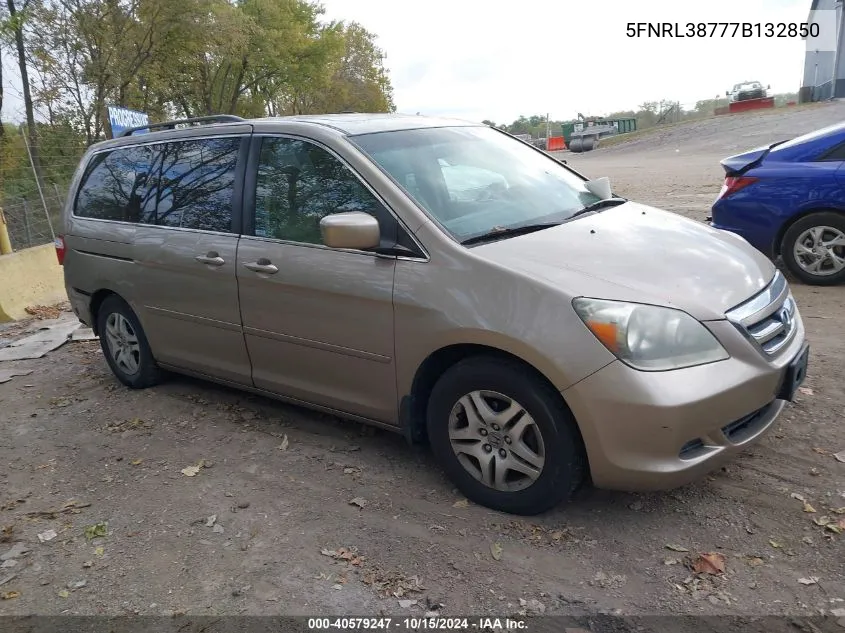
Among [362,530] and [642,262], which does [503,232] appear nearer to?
[642,262]

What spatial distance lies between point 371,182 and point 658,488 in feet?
6.46

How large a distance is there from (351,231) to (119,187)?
2.61 meters

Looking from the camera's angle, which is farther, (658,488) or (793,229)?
(793,229)

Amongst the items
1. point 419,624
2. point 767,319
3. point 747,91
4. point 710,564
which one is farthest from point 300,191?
point 747,91

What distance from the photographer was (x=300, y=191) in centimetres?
394

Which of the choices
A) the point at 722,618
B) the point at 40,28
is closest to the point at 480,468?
the point at 722,618

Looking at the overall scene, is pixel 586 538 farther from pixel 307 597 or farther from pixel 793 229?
pixel 793 229

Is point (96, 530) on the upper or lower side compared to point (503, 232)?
lower

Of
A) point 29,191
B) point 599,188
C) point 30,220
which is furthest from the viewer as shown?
point 29,191

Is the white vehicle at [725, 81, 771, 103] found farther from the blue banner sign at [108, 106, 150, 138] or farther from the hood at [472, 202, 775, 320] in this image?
the hood at [472, 202, 775, 320]

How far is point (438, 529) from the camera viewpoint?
3.23 m

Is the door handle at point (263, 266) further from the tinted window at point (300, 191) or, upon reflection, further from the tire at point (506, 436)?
the tire at point (506, 436)

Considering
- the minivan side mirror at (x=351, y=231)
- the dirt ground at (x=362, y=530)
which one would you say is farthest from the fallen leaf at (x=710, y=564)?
the minivan side mirror at (x=351, y=231)

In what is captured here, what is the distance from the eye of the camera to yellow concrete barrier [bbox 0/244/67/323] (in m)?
8.51
